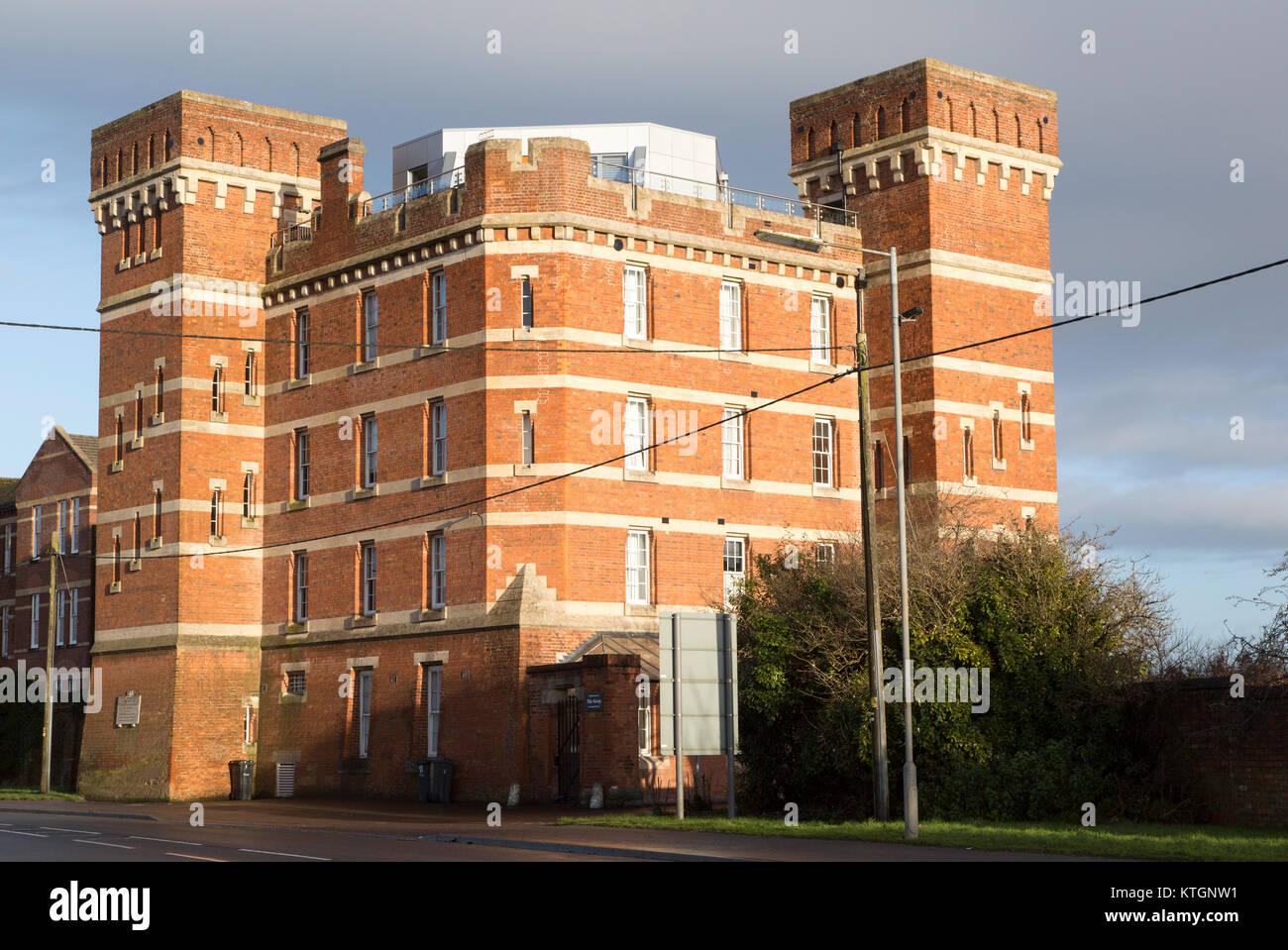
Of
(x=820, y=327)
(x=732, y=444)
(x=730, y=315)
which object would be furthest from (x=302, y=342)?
(x=820, y=327)

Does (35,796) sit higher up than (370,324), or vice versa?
(370,324)

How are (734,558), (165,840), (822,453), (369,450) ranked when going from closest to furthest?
(165,840), (734,558), (369,450), (822,453)

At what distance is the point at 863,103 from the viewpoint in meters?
45.9

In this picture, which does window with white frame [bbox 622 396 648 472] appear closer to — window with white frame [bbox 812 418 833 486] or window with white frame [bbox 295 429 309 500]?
window with white frame [bbox 812 418 833 486]

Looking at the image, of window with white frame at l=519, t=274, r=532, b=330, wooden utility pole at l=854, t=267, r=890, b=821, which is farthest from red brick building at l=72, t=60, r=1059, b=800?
wooden utility pole at l=854, t=267, r=890, b=821

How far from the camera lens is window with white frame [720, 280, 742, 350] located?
4344 centimetres

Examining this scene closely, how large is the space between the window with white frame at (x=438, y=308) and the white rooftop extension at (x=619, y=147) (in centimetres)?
476

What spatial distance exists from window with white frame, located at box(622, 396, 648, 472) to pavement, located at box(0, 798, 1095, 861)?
9238 mm

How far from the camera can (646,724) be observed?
37.5 meters

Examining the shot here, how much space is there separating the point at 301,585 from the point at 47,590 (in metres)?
20.1

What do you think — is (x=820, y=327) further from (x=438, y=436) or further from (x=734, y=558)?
(x=438, y=436)

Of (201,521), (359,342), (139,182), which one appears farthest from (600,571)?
(139,182)

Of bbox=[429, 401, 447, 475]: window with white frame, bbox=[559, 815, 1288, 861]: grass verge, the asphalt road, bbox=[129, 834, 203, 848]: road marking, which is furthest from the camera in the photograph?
bbox=[429, 401, 447, 475]: window with white frame

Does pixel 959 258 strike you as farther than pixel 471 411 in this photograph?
Yes
